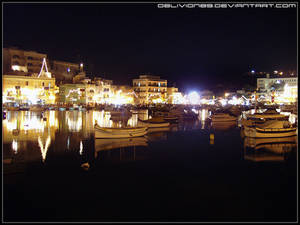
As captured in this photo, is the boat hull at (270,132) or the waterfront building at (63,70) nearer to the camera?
the boat hull at (270,132)

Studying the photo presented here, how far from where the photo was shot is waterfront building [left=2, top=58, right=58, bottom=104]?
157 ft

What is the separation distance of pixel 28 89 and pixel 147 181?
48.3 metres

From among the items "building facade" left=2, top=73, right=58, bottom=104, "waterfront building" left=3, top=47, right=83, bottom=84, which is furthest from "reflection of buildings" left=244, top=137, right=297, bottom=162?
"waterfront building" left=3, top=47, right=83, bottom=84

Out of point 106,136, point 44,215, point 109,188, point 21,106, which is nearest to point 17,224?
point 44,215

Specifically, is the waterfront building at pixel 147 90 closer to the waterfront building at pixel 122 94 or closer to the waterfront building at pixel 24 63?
the waterfront building at pixel 122 94

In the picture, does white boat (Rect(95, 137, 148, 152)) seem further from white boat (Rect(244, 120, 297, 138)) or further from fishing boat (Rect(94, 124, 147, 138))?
white boat (Rect(244, 120, 297, 138))

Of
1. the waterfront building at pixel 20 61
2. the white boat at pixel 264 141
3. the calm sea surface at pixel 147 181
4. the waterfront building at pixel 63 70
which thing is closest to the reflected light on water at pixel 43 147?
the calm sea surface at pixel 147 181

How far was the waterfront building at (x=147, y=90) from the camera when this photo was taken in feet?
232

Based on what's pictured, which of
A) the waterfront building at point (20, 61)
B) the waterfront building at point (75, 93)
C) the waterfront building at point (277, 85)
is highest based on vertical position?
the waterfront building at point (20, 61)

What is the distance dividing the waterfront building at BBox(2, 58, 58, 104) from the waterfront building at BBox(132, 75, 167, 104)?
2390 centimetres

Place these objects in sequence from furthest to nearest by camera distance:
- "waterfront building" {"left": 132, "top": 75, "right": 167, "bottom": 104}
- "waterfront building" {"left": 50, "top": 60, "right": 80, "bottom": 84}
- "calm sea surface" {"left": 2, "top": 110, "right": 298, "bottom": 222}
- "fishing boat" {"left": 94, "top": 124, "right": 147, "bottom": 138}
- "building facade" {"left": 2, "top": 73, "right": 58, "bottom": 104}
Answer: "waterfront building" {"left": 132, "top": 75, "right": 167, "bottom": 104}, "waterfront building" {"left": 50, "top": 60, "right": 80, "bottom": 84}, "building facade" {"left": 2, "top": 73, "right": 58, "bottom": 104}, "fishing boat" {"left": 94, "top": 124, "right": 147, "bottom": 138}, "calm sea surface" {"left": 2, "top": 110, "right": 298, "bottom": 222}

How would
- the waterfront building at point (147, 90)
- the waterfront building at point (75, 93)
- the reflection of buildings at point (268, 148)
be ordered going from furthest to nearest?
the waterfront building at point (147, 90) < the waterfront building at point (75, 93) < the reflection of buildings at point (268, 148)

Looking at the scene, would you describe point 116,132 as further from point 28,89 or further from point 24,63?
point 24,63

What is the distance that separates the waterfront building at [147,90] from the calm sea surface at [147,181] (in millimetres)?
55224
